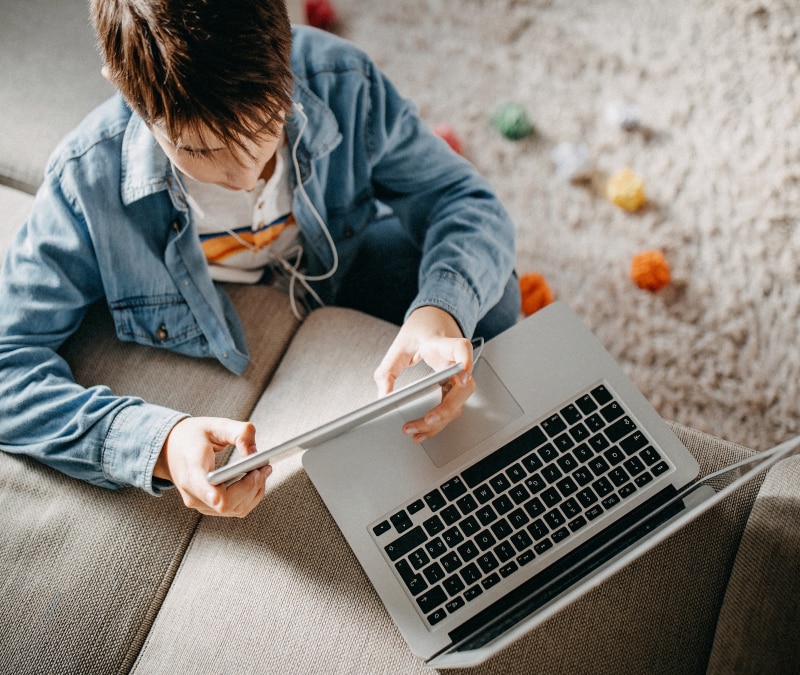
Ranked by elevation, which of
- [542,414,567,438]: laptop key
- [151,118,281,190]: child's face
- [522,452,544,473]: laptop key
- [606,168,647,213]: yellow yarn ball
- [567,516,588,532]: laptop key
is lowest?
[567,516,588,532]: laptop key

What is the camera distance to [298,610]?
75cm

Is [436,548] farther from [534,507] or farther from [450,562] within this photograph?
[534,507]

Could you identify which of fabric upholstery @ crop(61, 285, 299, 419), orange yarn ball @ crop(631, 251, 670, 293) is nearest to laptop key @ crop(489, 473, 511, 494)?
fabric upholstery @ crop(61, 285, 299, 419)

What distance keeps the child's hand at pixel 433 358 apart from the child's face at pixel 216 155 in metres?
0.29

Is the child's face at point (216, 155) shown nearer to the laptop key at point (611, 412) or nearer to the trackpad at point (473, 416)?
the trackpad at point (473, 416)

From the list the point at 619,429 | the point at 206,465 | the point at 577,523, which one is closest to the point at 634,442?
the point at 619,429

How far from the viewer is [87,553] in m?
0.78

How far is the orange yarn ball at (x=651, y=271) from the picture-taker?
1298mm

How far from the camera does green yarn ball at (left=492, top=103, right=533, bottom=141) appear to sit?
1.43 metres

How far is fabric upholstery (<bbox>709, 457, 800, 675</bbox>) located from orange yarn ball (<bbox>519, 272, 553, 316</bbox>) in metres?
0.64

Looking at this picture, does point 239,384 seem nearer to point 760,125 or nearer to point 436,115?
point 436,115

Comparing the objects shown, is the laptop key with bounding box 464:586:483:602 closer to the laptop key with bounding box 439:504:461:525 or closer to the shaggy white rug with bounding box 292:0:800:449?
the laptop key with bounding box 439:504:461:525

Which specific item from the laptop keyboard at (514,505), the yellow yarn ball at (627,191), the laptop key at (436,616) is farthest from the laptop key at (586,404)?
the yellow yarn ball at (627,191)

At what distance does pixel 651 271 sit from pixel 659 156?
1.08 feet
